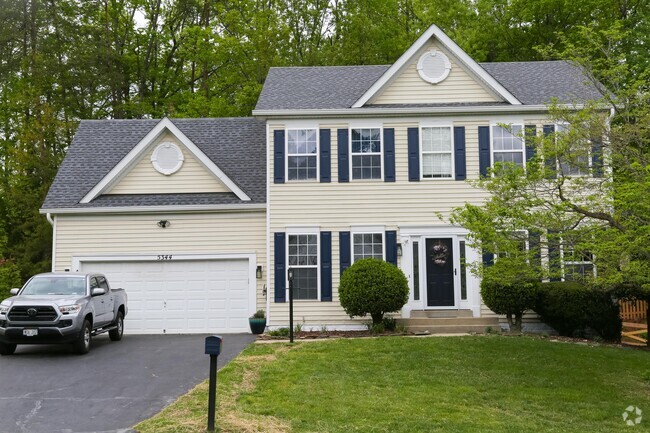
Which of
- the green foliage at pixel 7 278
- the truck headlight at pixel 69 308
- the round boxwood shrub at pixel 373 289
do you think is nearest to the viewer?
the truck headlight at pixel 69 308

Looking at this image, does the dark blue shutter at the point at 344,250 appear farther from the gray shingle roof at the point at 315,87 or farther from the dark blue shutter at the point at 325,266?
the gray shingle roof at the point at 315,87

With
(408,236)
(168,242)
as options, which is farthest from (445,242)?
(168,242)

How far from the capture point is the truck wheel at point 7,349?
13.5m

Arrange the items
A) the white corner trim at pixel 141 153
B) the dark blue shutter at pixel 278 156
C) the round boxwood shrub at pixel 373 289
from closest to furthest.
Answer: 1. the round boxwood shrub at pixel 373 289
2. the dark blue shutter at pixel 278 156
3. the white corner trim at pixel 141 153

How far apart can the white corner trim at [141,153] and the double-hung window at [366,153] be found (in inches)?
126

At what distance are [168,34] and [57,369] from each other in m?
26.4

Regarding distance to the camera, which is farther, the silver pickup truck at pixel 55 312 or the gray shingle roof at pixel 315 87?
the gray shingle roof at pixel 315 87

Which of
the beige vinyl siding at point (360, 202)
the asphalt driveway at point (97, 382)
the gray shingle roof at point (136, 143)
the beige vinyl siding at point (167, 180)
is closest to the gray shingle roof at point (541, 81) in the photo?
the beige vinyl siding at point (360, 202)

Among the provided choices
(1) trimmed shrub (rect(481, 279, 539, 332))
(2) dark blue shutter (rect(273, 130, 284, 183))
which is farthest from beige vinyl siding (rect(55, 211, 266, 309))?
(1) trimmed shrub (rect(481, 279, 539, 332))

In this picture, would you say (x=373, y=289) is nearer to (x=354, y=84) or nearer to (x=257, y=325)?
(x=257, y=325)

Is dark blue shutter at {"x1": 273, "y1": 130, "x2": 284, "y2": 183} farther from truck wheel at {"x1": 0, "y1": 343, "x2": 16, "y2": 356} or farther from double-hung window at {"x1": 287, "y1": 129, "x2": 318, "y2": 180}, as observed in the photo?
truck wheel at {"x1": 0, "y1": 343, "x2": 16, "y2": 356}

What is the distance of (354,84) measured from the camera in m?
19.7

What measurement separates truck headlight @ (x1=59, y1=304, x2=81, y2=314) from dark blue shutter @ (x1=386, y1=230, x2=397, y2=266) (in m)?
7.93

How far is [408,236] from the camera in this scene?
1734 centimetres
